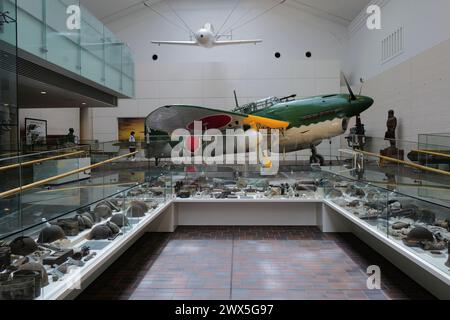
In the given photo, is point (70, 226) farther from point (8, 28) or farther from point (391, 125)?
point (391, 125)

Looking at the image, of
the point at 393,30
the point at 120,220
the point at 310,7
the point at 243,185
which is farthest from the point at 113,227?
the point at 310,7

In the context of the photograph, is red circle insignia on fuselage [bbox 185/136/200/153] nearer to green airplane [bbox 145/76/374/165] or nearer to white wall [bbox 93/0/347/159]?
green airplane [bbox 145/76/374/165]

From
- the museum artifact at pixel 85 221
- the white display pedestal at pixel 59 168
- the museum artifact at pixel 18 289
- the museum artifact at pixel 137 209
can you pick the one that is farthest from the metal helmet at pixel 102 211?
the white display pedestal at pixel 59 168

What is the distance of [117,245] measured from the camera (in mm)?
2932

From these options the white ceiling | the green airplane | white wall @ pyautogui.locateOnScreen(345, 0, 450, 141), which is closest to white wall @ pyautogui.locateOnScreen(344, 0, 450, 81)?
white wall @ pyautogui.locateOnScreen(345, 0, 450, 141)

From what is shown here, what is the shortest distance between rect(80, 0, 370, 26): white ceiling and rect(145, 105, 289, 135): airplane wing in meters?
7.71

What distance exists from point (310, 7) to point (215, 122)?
8.98 metres

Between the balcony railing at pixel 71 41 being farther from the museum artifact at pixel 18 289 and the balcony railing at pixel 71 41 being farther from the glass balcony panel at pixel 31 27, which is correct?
the museum artifact at pixel 18 289

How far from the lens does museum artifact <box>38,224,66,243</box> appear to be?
8.70 ft

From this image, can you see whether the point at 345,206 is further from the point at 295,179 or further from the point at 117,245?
the point at 117,245

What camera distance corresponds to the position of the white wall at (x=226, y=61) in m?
13.6

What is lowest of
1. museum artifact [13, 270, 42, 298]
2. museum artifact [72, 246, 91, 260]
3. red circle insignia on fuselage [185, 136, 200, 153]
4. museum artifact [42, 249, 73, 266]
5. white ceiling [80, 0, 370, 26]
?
museum artifact [72, 246, 91, 260]

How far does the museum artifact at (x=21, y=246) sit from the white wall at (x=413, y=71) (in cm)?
879

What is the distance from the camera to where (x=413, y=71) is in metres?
9.45
